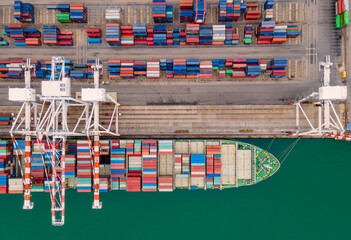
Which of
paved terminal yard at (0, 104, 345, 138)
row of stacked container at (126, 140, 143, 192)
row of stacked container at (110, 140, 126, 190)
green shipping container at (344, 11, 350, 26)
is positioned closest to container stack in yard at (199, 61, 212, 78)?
paved terminal yard at (0, 104, 345, 138)

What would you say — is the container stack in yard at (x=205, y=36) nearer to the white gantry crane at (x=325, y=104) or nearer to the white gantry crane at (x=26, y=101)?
the white gantry crane at (x=325, y=104)

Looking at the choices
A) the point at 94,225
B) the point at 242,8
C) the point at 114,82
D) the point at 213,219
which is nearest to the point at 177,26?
the point at 242,8

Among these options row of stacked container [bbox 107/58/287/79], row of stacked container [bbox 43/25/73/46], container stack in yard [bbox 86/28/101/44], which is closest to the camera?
container stack in yard [bbox 86/28/101/44]

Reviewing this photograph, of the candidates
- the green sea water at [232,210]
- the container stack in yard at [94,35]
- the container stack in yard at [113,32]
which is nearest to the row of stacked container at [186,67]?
the container stack in yard at [113,32]

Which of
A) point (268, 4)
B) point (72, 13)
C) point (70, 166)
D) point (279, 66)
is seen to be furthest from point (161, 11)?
point (70, 166)

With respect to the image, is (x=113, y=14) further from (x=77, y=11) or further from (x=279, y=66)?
(x=279, y=66)

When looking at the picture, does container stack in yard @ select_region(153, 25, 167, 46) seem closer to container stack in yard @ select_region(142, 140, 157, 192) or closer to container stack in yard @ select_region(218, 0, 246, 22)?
container stack in yard @ select_region(218, 0, 246, 22)
